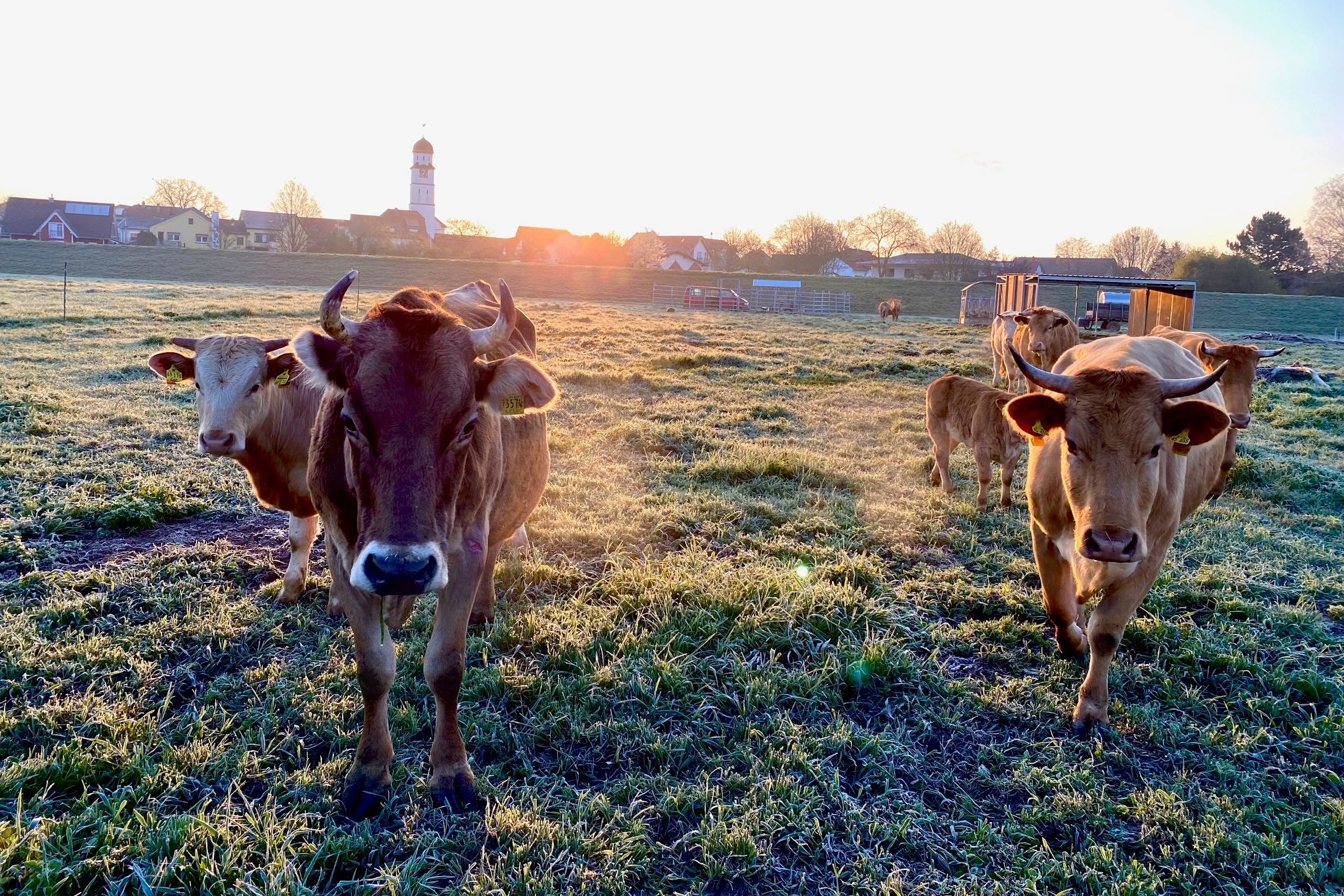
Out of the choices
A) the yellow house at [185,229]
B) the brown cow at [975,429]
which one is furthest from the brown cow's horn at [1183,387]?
the yellow house at [185,229]

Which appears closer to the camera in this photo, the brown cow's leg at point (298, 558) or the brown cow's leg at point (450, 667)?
the brown cow's leg at point (450, 667)

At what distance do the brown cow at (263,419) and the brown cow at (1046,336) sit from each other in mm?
10940

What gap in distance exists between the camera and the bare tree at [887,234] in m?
85.9

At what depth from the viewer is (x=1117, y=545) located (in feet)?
10.9

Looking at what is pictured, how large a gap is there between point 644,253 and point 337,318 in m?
77.1

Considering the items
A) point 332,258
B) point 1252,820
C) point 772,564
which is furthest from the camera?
point 332,258

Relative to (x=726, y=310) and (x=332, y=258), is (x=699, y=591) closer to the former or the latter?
(x=726, y=310)

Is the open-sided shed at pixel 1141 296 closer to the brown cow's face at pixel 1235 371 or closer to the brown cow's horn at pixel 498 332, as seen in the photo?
the brown cow's face at pixel 1235 371

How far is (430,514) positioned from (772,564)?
10.4ft

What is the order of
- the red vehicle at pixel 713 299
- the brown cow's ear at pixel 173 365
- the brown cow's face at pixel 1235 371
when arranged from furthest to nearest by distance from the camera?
the red vehicle at pixel 713 299, the brown cow's face at pixel 1235 371, the brown cow's ear at pixel 173 365

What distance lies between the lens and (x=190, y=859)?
261cm

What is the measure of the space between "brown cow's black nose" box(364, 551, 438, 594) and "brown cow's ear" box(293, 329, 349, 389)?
72 cm

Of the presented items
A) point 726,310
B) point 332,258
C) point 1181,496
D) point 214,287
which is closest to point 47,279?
point 214,287

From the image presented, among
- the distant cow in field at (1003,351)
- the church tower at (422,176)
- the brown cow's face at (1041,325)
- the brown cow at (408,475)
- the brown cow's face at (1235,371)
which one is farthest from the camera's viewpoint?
the church tower at (422,176)
